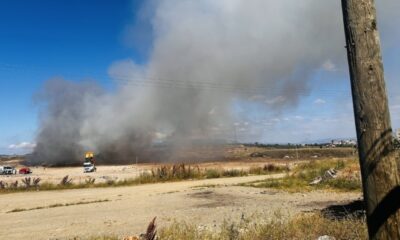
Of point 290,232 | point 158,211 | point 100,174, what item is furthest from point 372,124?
point 100,174

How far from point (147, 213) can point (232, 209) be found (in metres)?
3.71

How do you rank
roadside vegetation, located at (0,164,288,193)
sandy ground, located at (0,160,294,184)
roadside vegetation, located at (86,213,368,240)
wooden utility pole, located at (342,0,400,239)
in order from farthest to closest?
sandy ground, located at (0,160,294,184) → roadside vegetation, located at (0,164,288,193) → roadside vegetation, located at (86,213,368,240) → wooden utility pole, located at (342,0,400,239)

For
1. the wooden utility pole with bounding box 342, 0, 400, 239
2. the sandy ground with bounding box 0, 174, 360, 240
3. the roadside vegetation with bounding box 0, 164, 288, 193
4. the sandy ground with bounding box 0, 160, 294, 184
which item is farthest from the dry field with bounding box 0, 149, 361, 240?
the sandy ground with bounding box 0, 160, 294, 184

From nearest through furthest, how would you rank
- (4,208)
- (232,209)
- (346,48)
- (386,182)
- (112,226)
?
(386,182)
(346,48)
(112,226)
(232,209)
(4,208)

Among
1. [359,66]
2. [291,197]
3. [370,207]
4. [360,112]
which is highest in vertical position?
[359,66]

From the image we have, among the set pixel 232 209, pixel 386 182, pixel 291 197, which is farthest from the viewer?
pixel 291 197

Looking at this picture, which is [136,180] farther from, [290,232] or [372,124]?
[372,124]

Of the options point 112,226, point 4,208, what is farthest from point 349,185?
point 4,208

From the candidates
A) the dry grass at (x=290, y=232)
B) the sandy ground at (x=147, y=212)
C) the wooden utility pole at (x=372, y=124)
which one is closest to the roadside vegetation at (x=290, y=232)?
the dry grass at (x=290, y=232)

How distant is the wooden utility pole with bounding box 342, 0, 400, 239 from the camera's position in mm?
4559

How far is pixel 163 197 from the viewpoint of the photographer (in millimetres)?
26203

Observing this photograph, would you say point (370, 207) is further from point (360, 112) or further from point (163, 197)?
point (163, 197)

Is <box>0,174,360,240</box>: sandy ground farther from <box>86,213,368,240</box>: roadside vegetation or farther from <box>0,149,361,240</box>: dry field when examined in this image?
<box>86,213,368,240</box>: roadside vegetation

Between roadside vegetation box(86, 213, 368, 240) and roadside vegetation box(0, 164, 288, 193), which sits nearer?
roadside vegetation box(86, 213, 368, 240)
